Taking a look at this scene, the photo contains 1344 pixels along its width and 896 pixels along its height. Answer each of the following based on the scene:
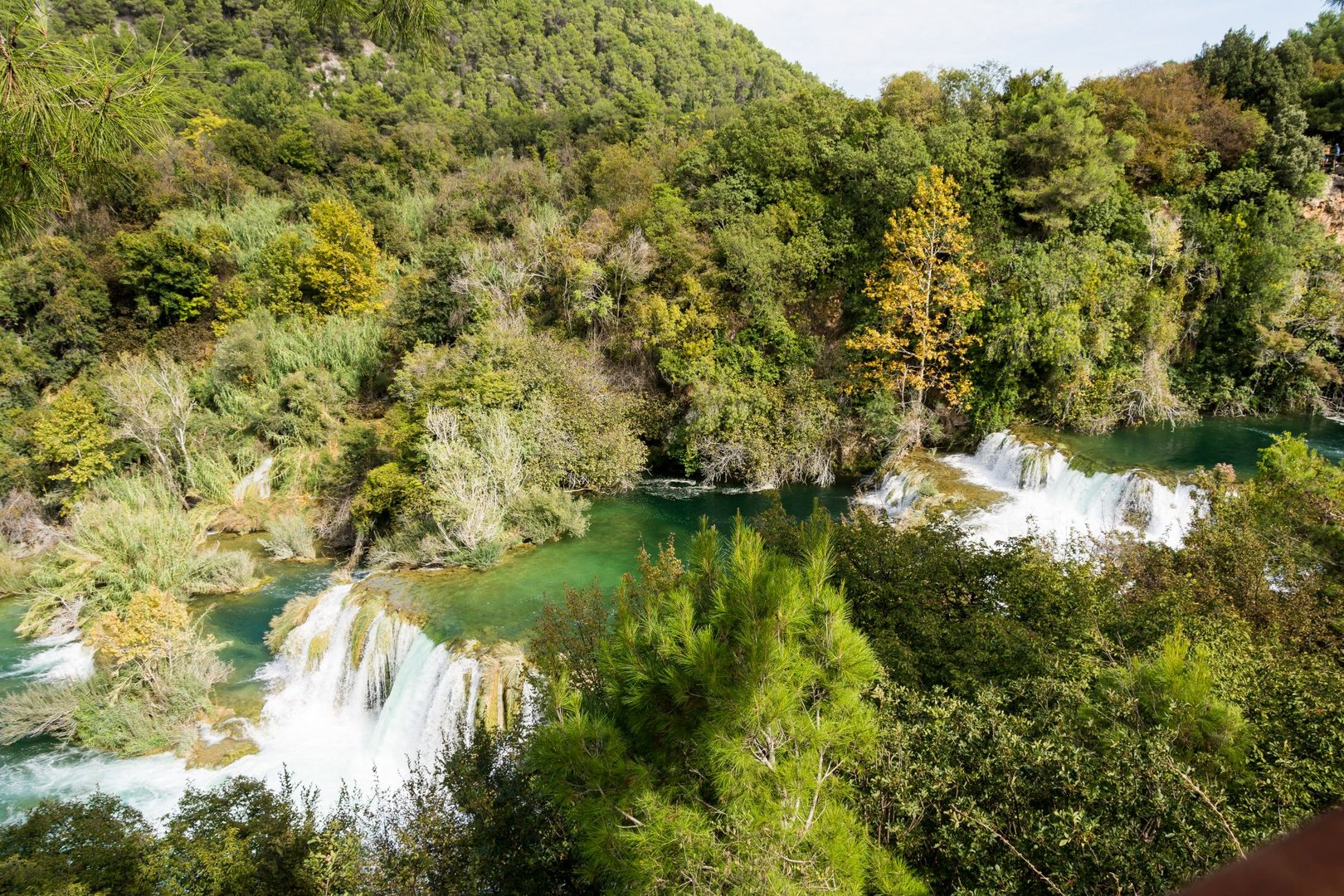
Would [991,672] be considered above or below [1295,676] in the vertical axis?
below

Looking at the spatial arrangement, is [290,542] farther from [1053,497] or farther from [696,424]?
[1053,497]

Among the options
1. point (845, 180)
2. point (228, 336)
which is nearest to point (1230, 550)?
point (845, 180)

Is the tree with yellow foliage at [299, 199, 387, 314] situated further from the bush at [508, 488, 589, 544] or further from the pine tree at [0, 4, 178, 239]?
the pine tree at [0, 4, 178, 239]

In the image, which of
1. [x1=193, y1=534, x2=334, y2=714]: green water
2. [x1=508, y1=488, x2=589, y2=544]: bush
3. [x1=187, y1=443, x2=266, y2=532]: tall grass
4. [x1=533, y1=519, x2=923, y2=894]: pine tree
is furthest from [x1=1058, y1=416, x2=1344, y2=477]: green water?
[x1=187, y1=443, x2=266, y2=532]: tall grass

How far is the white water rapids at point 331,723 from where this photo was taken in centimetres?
879

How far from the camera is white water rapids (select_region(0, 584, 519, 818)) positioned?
879cm

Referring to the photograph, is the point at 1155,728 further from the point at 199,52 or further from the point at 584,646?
the point at 199,52

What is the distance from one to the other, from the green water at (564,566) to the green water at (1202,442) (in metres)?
5.46

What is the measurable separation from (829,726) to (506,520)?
1048 cm

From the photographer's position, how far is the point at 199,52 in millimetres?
40875

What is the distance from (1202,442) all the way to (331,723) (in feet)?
60.4

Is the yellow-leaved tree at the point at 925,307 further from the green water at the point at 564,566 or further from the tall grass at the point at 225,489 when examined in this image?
the tall grass at the point at 225,489

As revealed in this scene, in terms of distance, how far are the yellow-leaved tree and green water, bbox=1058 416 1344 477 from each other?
122 inches

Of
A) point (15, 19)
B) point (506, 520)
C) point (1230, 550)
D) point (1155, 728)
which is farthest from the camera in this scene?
point (506, 520)
